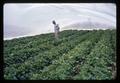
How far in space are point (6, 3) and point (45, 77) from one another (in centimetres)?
119

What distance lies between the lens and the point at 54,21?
14.1 feet

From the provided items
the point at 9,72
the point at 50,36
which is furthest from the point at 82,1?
the point at 9,72

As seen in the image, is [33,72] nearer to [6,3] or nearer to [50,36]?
[50,36]

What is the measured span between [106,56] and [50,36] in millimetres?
847

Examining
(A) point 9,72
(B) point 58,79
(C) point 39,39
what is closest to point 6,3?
(C) point 39,39

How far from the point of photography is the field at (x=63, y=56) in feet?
13.9

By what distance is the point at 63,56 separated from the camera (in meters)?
4.31

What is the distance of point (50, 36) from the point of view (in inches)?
170

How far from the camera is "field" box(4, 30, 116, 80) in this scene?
13.9ft

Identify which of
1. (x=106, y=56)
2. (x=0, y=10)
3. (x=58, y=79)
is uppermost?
(x=0, y=10)

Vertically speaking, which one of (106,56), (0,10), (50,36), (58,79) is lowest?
(58,79)

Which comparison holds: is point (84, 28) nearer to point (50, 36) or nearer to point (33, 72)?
point (50, 36)

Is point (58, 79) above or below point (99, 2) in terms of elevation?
below

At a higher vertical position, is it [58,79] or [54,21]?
[54,21]
